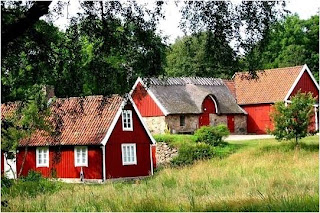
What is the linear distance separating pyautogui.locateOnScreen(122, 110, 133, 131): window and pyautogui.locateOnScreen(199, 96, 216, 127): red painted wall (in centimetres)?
1117

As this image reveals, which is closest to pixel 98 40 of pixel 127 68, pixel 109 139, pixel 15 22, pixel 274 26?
pixel 127 68

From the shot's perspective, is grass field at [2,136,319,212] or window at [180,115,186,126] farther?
window at [180,115,186,126]

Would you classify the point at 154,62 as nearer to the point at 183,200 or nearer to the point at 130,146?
the point at 183,200

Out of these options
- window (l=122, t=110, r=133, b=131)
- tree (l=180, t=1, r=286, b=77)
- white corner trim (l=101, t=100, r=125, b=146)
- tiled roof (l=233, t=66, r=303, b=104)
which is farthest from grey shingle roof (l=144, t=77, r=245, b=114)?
tree (l=180, t=1, r=286, b=77)

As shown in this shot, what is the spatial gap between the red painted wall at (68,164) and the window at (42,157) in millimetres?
206

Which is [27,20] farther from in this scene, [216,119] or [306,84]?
[306,84]

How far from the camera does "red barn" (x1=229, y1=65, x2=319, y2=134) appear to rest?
41.0 m

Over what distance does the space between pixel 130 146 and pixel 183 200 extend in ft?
60.4

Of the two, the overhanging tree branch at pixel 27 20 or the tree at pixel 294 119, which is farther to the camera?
the tree at pixel 294 119

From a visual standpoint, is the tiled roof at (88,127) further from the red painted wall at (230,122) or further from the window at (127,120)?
the red painted wall at (230,122)

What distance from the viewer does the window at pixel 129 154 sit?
29.3 m

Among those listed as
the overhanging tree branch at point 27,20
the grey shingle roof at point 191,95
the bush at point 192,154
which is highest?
the grey shingle roof at point 191,95

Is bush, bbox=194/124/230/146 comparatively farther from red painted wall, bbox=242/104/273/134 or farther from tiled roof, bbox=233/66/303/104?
red painted wall, bbox=242/104/273/134

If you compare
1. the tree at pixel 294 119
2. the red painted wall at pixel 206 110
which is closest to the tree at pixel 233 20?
the tree at pixel 294 119
